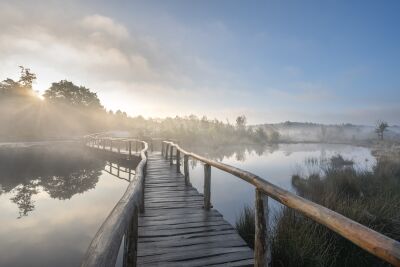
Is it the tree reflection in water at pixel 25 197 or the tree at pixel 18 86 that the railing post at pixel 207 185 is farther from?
the tree at pixel 18 86

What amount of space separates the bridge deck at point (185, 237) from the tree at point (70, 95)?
58120 millimetres

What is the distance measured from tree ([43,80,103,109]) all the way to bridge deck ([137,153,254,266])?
58120mm

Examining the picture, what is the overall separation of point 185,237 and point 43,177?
45.9 feet

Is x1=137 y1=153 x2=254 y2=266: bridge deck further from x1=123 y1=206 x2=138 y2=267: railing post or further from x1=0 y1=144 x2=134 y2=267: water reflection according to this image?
x1=0 y1=144 x2=134 y2=267: water reflection

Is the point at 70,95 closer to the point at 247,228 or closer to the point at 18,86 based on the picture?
the point at 18,86

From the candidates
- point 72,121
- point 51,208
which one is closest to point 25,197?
point 51,208

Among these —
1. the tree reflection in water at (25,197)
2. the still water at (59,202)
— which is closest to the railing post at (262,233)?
the still water at (59,202)

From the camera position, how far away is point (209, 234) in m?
4.46

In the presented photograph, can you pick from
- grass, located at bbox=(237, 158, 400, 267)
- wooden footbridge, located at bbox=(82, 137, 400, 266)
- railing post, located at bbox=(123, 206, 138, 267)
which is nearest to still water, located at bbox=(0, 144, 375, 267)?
wooden footbridge, located at bbox=(82, 137, 400, 266)

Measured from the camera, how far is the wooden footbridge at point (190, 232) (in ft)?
4.85

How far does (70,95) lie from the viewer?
59.4 meters

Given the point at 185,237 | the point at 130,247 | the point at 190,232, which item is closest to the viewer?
the point at 130,247

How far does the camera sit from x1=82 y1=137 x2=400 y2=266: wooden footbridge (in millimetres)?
1479

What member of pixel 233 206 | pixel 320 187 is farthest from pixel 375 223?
pixel 233 206
